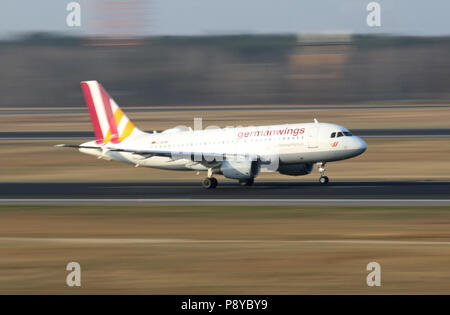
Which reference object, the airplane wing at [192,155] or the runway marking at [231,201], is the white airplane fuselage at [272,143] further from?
the runway marking at [231,201]

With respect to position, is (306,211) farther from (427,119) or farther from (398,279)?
(427,119)

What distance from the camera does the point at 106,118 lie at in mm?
51188

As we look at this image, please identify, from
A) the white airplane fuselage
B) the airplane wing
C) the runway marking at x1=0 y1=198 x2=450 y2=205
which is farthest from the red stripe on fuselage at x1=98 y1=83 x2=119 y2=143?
the runway marking at x1=0 y1=198 x2=450 y2=205

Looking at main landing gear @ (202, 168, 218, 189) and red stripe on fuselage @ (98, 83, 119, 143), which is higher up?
red stripe on fuselage @ (98, 83, 119, 143)

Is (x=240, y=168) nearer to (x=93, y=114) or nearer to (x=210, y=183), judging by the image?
(x=210, y=183)

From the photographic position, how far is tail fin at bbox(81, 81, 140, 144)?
50.9 m

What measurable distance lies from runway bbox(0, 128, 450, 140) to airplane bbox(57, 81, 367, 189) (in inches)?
1427

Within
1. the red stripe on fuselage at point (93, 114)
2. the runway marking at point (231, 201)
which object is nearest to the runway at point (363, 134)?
the red stripe on fuselage at point (93, 114)

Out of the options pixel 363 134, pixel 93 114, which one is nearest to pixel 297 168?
pixel 93 114

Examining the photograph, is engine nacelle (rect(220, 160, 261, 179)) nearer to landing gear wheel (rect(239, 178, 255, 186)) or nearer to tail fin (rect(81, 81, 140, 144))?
landing gear wheel (rect(239, 178, 255, 186))

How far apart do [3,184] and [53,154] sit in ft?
66.2

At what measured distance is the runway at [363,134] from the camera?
81.4m

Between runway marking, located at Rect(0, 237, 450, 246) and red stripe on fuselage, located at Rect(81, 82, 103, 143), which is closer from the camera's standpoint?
runway marking, located at Rect(0, 237, 450, 246)

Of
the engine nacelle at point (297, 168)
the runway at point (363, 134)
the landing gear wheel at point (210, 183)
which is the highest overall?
the runway at point (363, 134)
